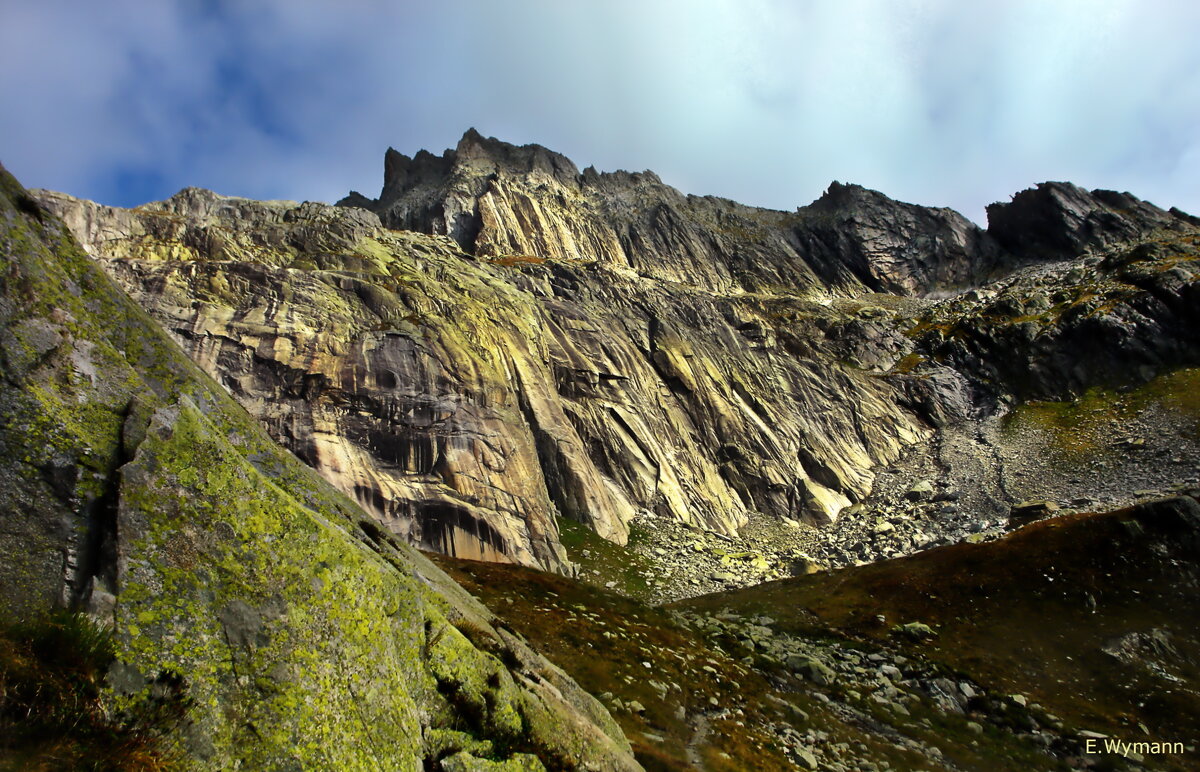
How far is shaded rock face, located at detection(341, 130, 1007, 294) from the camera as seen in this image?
119250 millimetres

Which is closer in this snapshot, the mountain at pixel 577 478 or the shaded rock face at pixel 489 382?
the mountain at pixel 577 478

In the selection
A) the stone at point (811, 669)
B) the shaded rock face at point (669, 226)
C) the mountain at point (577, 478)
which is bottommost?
the stone at point (811, 669)

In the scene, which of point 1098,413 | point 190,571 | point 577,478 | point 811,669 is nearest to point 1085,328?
point 1098,413

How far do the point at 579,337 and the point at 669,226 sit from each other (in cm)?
7335

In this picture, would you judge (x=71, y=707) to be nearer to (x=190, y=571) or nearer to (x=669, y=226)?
(x=190, y=571)

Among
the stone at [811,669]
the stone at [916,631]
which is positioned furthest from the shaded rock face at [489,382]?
the stone at [916,631]

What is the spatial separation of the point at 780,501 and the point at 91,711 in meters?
66.1

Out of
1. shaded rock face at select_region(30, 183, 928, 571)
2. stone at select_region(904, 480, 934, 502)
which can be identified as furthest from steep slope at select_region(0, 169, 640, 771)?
stone at select_region(904, 480, 934, 502)

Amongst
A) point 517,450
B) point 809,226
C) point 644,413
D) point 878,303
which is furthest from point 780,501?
point 809,226

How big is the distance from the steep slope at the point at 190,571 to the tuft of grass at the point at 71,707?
0.11 m

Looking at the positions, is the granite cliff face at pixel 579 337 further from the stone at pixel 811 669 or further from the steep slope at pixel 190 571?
the steep slope at pixel 190 571

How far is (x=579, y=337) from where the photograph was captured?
72.9 metres

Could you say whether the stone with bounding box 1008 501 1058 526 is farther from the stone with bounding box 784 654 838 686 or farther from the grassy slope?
the stone with bounding box 784 654 838 686

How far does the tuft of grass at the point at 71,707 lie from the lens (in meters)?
5.20
